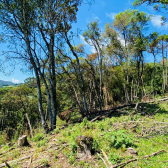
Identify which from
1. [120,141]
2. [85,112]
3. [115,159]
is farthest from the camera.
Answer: [85,112]

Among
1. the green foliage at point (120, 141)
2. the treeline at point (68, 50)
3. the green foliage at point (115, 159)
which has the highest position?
the treeline at point (68, 50)

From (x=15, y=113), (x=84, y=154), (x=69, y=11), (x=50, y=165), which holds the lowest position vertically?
(x=15, y=113)

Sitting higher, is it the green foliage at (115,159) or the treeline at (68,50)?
the treeline at (68,50)

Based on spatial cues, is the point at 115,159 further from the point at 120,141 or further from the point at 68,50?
the point at 68,50

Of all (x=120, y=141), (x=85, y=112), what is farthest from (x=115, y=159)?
(x=85, y=112)

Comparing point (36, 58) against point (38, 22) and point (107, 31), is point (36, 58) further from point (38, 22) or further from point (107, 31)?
point (107, 31)

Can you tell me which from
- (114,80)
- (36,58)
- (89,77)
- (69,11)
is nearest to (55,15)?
(69,11)

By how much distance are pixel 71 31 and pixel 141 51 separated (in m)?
7.40

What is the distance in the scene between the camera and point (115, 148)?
10.1ft

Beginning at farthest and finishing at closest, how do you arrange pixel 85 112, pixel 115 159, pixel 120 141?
pixel 85 112, pixel 120 141, pixel 115 159

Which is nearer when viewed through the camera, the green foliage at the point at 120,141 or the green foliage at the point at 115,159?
the green foliage at the point at 115,159

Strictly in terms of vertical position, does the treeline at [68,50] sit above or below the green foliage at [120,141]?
above

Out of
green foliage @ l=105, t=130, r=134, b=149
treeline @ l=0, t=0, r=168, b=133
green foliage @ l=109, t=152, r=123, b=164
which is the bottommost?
green foliage @ l=109, t=152, r=123, b=164

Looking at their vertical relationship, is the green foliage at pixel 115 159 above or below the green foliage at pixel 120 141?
below
